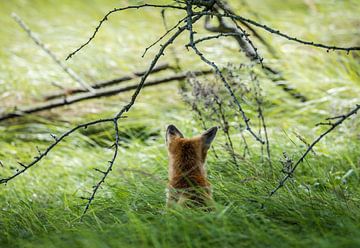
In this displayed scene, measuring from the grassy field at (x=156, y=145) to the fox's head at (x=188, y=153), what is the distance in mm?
196

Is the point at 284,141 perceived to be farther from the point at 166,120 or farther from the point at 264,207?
the point at 264,207

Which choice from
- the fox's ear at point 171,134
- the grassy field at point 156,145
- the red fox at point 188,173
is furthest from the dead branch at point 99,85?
the red fox at point 188,173

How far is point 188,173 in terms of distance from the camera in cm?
328

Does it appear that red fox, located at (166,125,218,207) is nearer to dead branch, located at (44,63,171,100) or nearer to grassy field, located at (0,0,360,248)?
grassy field, located at (0,0,360,248)

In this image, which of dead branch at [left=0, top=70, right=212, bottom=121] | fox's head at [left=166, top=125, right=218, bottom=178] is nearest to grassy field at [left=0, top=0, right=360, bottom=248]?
dead branch at [left=0, top=70, right=212, bottom=121]

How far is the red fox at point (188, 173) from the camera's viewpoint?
3.16m

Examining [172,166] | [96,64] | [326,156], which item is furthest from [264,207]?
[96,64]

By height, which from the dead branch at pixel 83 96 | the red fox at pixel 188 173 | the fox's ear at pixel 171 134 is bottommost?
the red fox at pixel 188 173

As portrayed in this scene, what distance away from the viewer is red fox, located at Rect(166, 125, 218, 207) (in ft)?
10.4

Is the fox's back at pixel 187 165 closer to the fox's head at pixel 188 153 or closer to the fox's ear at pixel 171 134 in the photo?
the fox's head at pixel 188 153

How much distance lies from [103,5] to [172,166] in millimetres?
6670

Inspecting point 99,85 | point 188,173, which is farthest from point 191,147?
point 99,85

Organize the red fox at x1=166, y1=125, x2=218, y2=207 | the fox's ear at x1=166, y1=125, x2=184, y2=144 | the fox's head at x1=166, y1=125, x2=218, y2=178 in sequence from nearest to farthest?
the red fox at x1=166, y1=125, x2=218, y2=207 < the fox's head at x1=166, y1=125, x2=218, y2=178 < the fox's ear at x1=166, y1=125, x2=184, y2=144

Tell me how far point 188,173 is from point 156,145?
202cm
